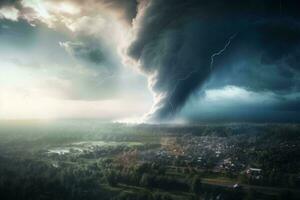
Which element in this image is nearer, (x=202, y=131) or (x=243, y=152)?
(x=243, y=152)

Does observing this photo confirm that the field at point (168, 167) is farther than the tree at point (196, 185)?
Yes

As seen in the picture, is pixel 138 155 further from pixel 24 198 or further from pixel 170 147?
pixel 24 198

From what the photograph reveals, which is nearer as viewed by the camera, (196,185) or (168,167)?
(196,185)

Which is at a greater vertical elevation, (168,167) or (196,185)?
(168,167)

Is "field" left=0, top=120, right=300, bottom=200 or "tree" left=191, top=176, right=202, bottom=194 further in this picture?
"field" left=0, top=120, right=300, bottom=200

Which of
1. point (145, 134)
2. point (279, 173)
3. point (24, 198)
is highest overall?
point (145, 134)

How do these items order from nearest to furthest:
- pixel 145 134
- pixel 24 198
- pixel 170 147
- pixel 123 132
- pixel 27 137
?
1. pixel 24 198
2. pixel 170 147
3. pixel 145 134
4. pixel 123 132
5. pixel 27 137

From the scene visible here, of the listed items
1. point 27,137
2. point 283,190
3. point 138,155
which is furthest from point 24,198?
point 27,137

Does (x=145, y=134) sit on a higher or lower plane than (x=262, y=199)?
higher
